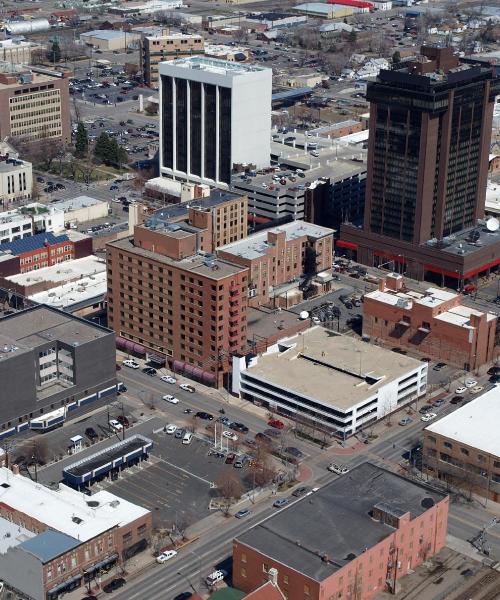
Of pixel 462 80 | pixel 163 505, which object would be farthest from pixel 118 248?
pixel 462 80

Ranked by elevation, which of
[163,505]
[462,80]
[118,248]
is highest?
[462,80]

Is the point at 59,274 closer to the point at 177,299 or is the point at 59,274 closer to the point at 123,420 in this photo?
the point at 177,299

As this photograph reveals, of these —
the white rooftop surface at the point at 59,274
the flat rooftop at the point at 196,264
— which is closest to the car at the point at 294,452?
the flat rooftop at the point at 196,264

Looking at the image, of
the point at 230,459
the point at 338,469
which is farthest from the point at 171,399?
the point at 338,469

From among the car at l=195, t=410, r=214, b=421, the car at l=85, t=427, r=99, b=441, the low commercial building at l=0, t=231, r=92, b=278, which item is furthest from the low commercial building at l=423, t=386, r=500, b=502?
the low commercial building at l=0, t=231, r=92, b=278

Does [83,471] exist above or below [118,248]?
below

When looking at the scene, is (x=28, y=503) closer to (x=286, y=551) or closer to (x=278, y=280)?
(x=286, y=551)
